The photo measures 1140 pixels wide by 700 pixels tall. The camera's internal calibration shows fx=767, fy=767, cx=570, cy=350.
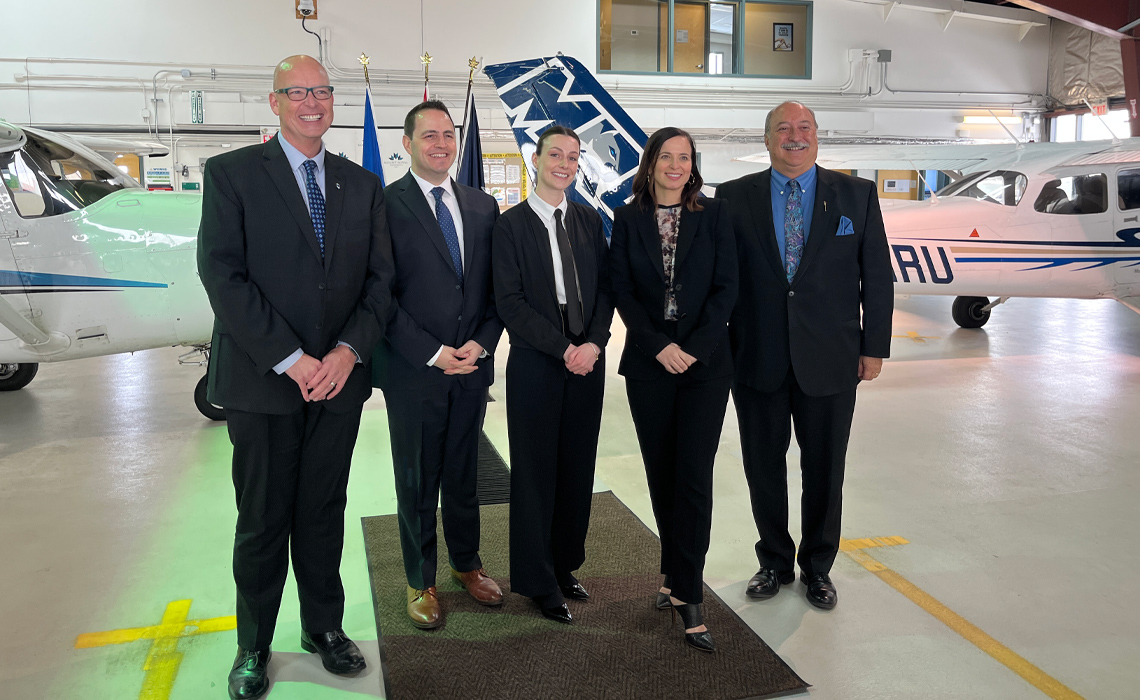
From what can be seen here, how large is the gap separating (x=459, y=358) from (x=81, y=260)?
339cm

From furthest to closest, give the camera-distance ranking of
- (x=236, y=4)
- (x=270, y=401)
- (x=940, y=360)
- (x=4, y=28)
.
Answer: (x=236, y=4)
(x=4, y=28)
(x=940, y=360)
(x=270, y=401)

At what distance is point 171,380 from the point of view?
662 centimetres

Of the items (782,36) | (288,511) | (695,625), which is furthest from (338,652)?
(782,36)

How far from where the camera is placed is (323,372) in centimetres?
205

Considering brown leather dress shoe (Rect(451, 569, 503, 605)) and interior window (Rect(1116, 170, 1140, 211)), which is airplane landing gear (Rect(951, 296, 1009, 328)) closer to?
interior window (Rect(1116, 170, 1140, 211))

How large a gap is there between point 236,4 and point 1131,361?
39.3ft

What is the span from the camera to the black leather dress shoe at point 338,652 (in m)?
2.26

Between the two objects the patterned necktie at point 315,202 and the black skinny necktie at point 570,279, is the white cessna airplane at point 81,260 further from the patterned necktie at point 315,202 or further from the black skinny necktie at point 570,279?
the black skinny necktie at point 570,279

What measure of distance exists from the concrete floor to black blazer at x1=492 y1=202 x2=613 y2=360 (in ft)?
3.65

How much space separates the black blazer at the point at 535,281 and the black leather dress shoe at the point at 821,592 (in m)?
1.17

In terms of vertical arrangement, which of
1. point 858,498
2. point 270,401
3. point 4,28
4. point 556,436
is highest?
point 4,28

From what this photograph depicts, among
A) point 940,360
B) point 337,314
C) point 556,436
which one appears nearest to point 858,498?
point 556,436

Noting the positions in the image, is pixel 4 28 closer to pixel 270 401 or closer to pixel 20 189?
pixel 20 189

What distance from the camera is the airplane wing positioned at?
211 inches
